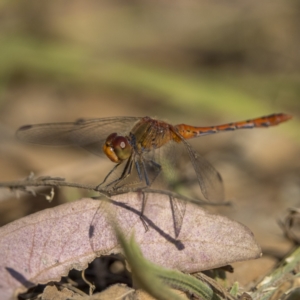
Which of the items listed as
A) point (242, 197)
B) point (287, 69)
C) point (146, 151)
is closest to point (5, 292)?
point (146, 151)

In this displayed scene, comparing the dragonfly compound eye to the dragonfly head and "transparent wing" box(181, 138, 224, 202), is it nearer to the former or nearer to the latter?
the dragonfly head

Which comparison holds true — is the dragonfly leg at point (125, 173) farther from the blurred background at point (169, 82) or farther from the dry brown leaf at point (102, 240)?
the dry brown leaf at point (102, 240)

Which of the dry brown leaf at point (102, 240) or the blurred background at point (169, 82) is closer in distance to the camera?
the dry brown leaf at point (102, 240)

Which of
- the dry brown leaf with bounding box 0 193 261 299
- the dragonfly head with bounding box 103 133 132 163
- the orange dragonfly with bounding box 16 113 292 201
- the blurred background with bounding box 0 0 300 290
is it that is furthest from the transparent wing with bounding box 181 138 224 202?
the dry brown leaf with bounding box 0 193 261 299

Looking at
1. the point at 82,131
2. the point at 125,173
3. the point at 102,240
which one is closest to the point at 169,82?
the point at 82,131

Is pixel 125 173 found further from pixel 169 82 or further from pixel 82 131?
pixel 169 82

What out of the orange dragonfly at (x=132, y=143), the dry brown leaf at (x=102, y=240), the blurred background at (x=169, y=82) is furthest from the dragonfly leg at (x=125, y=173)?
the dry brown leaf at (x=102, y=240)
